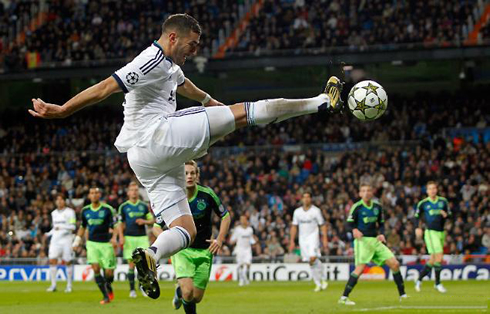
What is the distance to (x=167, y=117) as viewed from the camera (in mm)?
7914

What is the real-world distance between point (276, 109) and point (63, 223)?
16.4 metres

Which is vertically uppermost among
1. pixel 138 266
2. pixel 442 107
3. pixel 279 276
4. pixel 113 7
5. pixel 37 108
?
pixel 113 7

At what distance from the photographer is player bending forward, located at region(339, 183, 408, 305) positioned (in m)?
16.4

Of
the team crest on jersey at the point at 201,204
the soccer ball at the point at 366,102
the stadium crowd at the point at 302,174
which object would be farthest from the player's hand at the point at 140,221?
the soccer ball at the point at 366,102

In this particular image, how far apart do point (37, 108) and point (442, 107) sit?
3007cm

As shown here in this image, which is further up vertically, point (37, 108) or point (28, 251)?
point (37, 108)

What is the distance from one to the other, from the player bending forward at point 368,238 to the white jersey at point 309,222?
15.5 ft

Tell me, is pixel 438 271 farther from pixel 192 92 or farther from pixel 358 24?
pixel 358 24

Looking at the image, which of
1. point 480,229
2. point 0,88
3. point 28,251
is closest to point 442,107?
point 480,229

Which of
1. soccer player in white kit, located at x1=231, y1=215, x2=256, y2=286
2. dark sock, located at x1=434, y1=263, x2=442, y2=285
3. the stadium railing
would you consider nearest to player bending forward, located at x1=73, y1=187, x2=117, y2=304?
soccer player in white kit, located at x1=231, y1=215, x2=256, y2=286

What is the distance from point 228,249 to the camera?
28.1 meters

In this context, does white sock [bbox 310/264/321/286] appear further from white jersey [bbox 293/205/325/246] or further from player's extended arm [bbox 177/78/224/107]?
player's extended arm [bbox 177/78/224/107]

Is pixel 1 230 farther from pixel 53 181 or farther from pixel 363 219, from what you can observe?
pixel 363 219

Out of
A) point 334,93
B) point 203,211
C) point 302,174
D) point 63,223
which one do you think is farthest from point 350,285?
point 302,174
